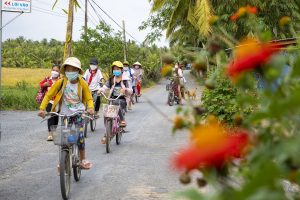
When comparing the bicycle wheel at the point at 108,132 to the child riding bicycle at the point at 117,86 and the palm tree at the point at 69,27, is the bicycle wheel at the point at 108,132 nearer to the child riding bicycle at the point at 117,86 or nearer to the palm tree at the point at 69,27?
the child riding bicycle at the point at 117,86

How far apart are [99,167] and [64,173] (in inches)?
78.1

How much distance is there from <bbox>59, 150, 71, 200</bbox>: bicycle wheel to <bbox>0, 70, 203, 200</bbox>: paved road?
221 mm

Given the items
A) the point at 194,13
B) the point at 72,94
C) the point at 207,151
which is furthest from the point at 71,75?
the point at 194,13

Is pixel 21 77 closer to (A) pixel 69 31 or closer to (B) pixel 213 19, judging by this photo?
(A) pixel 69 31

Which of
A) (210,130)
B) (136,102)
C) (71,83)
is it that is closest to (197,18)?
(136,102)

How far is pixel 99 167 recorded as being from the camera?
7.54 metres

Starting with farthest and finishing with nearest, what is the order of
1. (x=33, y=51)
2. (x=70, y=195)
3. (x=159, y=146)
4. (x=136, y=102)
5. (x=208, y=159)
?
(x=33, y=51), (x=136, y=102), (x=159, y=146), (x=70, y=195), (x=208, y=159)

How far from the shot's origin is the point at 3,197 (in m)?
5.95

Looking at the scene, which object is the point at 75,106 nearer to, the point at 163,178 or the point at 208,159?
the point at 163,178

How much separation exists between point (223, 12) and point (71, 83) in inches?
673

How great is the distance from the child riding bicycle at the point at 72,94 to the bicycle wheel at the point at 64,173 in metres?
0.65

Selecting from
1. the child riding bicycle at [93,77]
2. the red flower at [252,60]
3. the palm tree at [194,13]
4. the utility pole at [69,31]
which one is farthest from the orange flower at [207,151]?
the palm tree at [194,13]

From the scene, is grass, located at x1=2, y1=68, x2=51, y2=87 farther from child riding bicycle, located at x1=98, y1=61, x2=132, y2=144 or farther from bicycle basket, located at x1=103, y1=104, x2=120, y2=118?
bicycle basket, located at x1=103, y1=104, x2=120, y2=118

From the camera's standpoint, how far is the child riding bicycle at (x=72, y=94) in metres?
6.42
